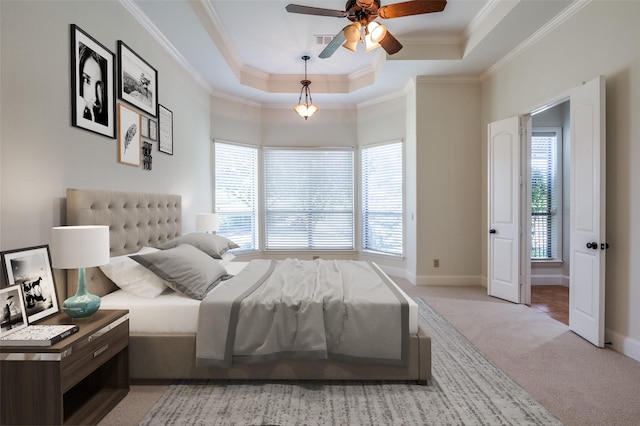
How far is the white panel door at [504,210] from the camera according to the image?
3775 mm

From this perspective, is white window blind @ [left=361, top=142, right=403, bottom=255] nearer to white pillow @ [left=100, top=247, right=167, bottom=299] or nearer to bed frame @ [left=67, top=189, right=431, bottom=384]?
bed frame @ [left=67, top=189, right=431, bottom=384]

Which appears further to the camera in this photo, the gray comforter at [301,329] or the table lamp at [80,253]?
the gray comforter at [301,329]

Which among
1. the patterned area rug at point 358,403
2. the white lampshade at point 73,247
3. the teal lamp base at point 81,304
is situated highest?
the white lampshade at point 73,247

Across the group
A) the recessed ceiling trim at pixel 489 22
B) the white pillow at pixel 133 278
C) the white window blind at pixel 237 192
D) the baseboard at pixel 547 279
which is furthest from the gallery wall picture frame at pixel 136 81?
the baseboard at pixel 547 279

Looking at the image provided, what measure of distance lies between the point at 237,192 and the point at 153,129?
2.21 metres

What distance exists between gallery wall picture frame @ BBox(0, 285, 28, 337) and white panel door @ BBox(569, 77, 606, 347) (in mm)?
4049

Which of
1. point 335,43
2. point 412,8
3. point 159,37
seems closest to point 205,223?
point 159,37

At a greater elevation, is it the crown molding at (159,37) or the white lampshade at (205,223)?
the crown molding at (159,37)

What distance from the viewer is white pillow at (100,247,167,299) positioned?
2.21m

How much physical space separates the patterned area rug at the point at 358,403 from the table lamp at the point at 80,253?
0.73 m

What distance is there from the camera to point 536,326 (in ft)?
10.2

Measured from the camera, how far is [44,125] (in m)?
1.95

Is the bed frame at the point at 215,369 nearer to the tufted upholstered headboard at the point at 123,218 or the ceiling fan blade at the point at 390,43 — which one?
the tufted upholstered headboard at the point at 123,218

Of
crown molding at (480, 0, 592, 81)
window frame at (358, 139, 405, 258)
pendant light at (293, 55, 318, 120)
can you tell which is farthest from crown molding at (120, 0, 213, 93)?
crown molding at (480, 0, 592, 81)
